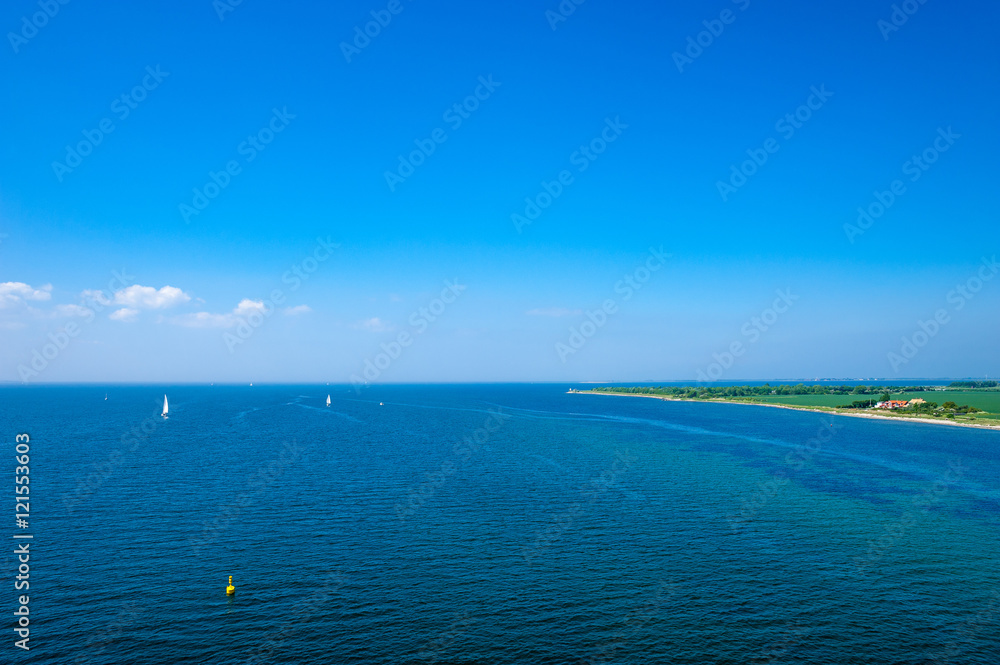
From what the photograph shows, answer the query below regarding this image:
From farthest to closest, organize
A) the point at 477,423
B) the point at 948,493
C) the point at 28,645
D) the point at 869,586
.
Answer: the point at 477,423 → the point at 948,493 → the point at 869,586 → the point at 28,645

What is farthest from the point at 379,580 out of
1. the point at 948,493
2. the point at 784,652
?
the point at 948,493

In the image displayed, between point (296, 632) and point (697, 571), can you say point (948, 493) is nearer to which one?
point (697, 571)

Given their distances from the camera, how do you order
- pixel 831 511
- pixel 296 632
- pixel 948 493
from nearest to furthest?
pixel 296 632 → pixel 831 511 → pixel 948 493

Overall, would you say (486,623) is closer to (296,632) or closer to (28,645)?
(296,632)

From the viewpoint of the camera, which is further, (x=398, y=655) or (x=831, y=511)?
(x=831, y=511)

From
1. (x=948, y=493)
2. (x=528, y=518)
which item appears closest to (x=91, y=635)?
(x=528, y=518)

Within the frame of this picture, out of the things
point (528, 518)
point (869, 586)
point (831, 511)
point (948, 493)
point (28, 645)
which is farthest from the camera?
point (948, 493)
